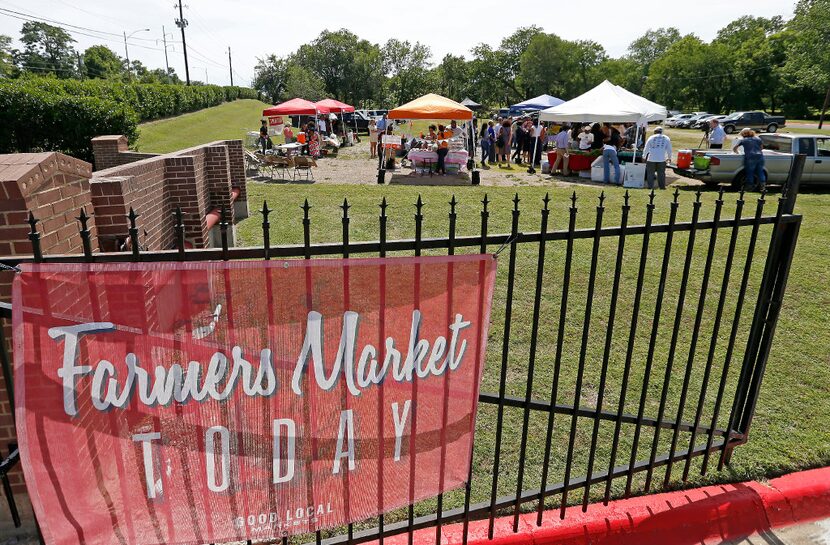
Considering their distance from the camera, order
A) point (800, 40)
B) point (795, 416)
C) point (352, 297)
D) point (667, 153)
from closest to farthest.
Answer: point (352, 297)
point (795, 416)
point (667, 153)
point (800, 40)

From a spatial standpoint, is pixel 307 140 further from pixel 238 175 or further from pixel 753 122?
pixel 753 122

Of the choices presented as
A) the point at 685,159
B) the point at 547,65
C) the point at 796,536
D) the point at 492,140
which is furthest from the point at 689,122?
the point at 796,536

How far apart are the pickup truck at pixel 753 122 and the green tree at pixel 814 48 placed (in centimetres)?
344

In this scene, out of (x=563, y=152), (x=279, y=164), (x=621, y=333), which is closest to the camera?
(x=621, y=333)

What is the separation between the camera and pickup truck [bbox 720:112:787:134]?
46938mm

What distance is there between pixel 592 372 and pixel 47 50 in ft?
422

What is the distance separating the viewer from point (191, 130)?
35500 mm

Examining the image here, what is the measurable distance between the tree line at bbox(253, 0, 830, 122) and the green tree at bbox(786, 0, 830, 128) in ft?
0.26

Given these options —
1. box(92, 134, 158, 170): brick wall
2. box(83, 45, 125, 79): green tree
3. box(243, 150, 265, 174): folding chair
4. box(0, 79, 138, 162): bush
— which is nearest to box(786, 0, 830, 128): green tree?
box(243, 150, 265, 174): folding chair

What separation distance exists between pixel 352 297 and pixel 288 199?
9.82m

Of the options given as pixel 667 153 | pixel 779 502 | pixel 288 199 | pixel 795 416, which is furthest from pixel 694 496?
pixel 667 153

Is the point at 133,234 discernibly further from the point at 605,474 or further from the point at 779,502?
the point at 779,502

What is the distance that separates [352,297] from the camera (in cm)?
223

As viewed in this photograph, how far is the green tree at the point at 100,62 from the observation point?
355 ft
